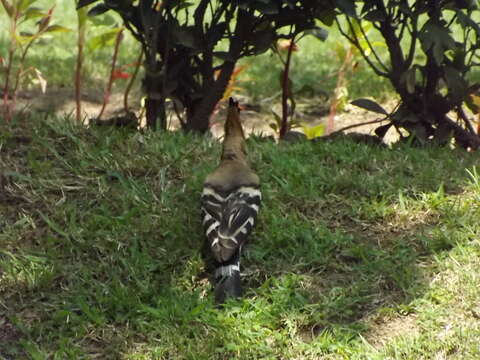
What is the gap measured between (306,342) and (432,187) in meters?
1.47

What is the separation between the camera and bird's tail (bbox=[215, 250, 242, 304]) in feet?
14.1

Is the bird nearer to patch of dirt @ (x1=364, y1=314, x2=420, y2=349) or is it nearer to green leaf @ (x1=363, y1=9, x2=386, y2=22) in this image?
patch of dirt @ (x1=364, y1=314, x2=420, y2=349)

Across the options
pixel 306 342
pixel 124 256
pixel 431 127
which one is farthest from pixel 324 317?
pixel 431 127

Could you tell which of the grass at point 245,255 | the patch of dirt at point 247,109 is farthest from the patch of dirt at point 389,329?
the patch of dirt at point 247,109

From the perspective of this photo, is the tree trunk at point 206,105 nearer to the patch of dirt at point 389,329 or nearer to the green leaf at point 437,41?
the green leaf at point 437,41

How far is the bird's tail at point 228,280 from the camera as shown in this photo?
4.29 meters

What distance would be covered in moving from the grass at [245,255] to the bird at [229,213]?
0.12 m

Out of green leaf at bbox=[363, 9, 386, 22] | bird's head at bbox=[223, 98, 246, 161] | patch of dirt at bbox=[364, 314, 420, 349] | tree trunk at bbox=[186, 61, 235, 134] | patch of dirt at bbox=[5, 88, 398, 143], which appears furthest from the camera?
patch of dirt at bbox=[5, 88, 398, 143]

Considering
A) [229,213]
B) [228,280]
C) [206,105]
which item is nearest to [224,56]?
[206,105]

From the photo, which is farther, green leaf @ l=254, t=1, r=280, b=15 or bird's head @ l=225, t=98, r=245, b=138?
green leaf @ l=254, t=1, r=280, b=15

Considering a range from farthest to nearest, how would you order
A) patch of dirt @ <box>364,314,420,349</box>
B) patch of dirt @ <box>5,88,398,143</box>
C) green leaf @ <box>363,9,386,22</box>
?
1. patch of dirt @ <box>5,88,398,143</box>
2. green leaf @ <box>363,9,386,22</box>
3. patch of dirt @ <box>364,314,420,349</box>

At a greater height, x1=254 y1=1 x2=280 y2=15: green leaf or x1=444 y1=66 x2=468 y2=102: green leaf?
x1=254 y1=1 x2=280 y2=15: green leaf

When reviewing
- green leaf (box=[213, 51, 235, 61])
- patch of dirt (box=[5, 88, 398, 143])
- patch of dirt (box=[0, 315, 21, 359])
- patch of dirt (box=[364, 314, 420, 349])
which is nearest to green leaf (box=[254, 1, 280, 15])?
green leaf (box=[213, 51, 235, 61])

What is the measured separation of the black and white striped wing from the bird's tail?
0.06 meters
